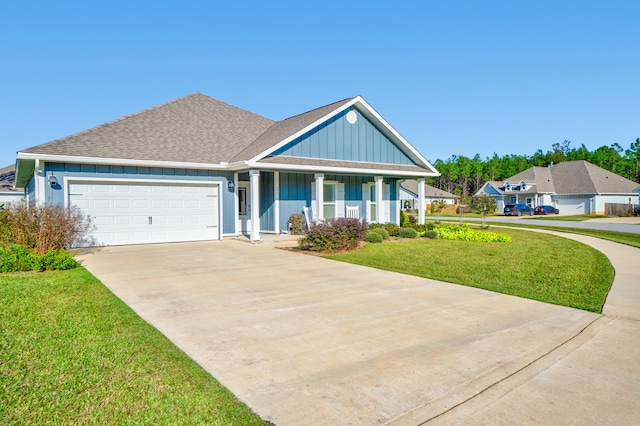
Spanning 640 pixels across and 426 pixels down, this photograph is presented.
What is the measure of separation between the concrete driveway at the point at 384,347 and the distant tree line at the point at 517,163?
72609mm

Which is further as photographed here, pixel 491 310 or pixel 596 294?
pixel 596 294

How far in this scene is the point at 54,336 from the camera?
4.81m

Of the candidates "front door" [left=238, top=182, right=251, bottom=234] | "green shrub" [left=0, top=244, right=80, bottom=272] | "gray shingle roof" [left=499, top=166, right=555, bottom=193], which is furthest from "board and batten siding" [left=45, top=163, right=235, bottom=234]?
"gray shingle roof" [left=499, top=166, right=555, bottom=193]

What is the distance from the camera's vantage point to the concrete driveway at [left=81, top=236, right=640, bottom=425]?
10.8 feet

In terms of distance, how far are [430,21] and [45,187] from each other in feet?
51.9

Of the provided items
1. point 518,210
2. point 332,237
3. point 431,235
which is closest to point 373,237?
point 332,237

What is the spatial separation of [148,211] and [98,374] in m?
12.1

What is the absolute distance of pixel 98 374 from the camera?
148 inches

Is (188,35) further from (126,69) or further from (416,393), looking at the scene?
(416,393)

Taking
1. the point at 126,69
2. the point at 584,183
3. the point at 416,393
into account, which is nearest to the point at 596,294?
the point at 416,393

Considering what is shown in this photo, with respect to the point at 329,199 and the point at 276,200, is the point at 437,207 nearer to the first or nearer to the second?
the point at 329,199

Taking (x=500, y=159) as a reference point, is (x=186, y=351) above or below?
below

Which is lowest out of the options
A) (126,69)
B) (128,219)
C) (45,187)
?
(128,219)

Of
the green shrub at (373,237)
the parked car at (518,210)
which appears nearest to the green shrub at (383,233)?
the green shrub at (373,237)
